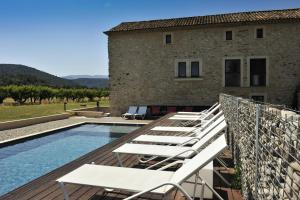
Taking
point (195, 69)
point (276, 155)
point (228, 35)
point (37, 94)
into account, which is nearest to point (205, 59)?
point (195, 69)

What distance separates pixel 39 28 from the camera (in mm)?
28188

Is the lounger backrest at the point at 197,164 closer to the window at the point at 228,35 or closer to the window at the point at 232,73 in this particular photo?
the window at the point at 232,73

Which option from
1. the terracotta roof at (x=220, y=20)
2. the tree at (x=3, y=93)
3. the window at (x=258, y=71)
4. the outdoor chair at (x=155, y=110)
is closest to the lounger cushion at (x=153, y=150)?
the outdoor chair at (x=155, y=110)

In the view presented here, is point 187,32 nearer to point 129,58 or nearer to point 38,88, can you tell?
point 129,58

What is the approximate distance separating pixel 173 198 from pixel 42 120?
46.4 feet

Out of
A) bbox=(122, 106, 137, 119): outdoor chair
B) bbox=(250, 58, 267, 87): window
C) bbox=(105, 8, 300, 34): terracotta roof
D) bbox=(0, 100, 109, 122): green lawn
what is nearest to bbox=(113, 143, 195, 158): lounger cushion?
bbox=(122, 106, 137, 119): outdoor chair

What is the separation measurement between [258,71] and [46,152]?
42.0ft

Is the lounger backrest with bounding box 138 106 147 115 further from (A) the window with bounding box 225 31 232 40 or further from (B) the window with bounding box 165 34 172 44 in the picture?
(A) the window with bounding box 225 31 232 40

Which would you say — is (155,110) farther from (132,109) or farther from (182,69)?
(182,69)

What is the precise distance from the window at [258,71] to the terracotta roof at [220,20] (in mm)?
2267

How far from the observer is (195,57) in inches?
730

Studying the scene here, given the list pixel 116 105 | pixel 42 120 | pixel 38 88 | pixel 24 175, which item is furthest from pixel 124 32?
pixel 38 88

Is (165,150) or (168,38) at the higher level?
(168,38)

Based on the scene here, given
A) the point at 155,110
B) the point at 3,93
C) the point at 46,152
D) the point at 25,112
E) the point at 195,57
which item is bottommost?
the point at 46,152
